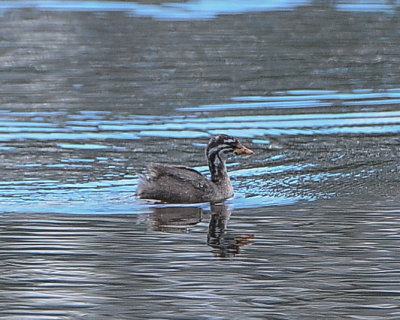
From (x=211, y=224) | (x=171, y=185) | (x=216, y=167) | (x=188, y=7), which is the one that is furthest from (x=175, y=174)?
(x=188, y=7)

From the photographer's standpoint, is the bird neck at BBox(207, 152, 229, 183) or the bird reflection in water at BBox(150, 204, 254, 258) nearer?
the bird reflection in water at BBox(150, 204, 254, 258)

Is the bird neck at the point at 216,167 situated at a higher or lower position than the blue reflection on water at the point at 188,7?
higher

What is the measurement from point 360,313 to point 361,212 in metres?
4.22

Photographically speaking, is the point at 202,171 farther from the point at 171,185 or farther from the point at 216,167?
the point at 171,185

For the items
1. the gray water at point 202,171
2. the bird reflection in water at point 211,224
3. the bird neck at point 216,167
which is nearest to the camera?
the gray water at point 202,171

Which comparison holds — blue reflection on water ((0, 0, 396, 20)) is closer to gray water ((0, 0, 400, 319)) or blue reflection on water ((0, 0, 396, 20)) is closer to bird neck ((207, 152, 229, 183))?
gray water ((0, 0, 400, 319))

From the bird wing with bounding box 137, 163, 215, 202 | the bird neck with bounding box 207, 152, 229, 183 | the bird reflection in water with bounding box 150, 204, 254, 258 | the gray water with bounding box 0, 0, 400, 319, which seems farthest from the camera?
the bird neck with bounding box 207, 152, 229, 183

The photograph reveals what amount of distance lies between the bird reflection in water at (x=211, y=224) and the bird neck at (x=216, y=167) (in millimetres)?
544

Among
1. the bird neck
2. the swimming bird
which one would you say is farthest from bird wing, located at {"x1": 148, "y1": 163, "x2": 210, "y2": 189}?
the bird neck

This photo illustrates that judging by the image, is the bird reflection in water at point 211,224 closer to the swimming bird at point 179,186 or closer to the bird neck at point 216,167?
the swimming bird at point 179,186

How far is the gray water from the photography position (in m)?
10.1

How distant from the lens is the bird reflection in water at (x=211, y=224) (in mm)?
11953

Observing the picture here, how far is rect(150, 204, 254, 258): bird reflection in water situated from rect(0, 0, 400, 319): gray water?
4 cm

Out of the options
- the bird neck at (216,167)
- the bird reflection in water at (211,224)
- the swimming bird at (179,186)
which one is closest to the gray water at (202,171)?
the bird reflection in water at (211,224)
